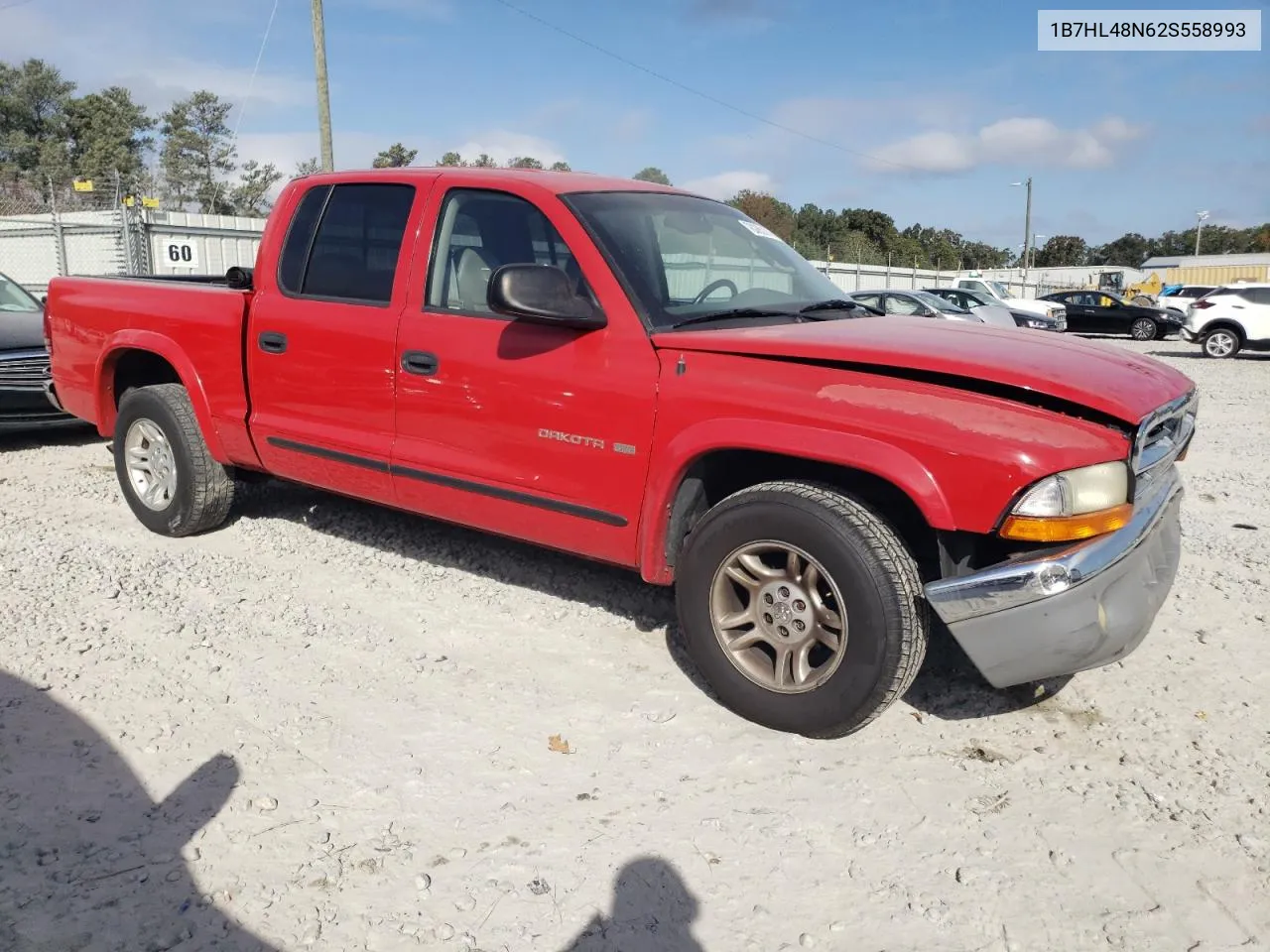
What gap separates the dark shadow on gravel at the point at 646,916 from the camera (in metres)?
2.40

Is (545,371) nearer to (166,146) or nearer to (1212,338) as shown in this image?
(1212,338)

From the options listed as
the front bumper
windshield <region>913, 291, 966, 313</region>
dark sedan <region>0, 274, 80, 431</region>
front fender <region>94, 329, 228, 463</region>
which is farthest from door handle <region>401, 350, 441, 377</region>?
windshield <region>913, 291, 966, 313</region>

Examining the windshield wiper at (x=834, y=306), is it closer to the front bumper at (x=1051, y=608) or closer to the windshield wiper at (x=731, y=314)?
the windshield wiper at (x=731, y=314)

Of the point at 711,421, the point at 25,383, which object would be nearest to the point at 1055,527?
the point at 711,421

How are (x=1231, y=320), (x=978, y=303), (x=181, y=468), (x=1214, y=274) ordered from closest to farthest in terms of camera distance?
(x=181, y=468)
(x=1231, y=320)
(x=978, y=303)
(x=1214, y=274)

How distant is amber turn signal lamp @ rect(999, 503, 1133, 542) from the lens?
289cm

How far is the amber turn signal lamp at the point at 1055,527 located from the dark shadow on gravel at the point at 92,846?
226 centimetres

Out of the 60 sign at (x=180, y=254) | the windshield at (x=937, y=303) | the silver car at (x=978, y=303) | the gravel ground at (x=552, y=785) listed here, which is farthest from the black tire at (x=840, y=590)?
the silver car at (x=978, y=303)

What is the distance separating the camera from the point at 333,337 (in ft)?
14.3

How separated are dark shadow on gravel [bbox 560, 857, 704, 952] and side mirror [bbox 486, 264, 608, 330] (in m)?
1.83

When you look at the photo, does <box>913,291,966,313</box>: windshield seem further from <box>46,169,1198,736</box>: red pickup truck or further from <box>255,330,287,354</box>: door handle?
<box>255,330,287,354</box>: door handle

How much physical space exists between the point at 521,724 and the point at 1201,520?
4.60m

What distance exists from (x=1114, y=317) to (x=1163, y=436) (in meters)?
27.6

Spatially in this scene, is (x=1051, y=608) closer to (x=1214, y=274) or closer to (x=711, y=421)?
(x=711, y=421)
